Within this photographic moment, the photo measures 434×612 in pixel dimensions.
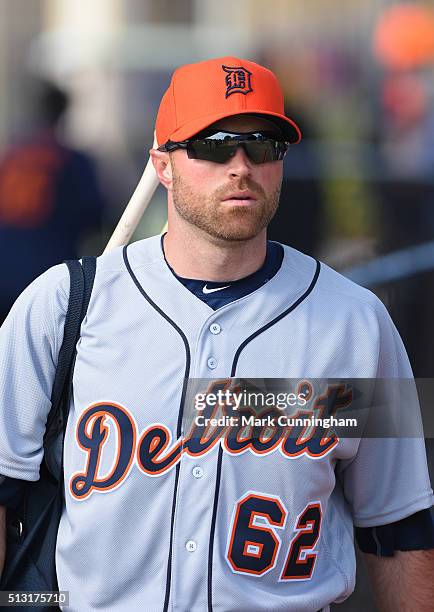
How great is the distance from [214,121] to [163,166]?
0.23 m

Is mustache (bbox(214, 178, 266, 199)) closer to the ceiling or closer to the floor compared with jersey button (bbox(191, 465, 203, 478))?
closer to the ceiling

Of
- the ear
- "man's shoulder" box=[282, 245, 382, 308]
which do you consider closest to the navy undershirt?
"man's shoulder" box=[282, 245, 382, 308]

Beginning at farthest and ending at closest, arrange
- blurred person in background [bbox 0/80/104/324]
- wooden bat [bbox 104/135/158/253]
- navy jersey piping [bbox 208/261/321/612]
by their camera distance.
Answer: blurred person in background [bbox 0/80/104/324]
wooden bat [bbox 104/135/158/253]
navy jersey piping [bbox 208/261/321/612]

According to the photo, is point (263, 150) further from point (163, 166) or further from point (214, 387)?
Answer: point (214, 387)

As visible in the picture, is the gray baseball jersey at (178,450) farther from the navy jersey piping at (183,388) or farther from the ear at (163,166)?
the ear at (163,166)

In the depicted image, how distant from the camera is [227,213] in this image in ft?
8.64

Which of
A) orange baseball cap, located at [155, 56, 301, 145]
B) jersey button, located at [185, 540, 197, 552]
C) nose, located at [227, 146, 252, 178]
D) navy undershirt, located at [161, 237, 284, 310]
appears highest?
orange baseball cap, located at [155, 56, 301, 145]

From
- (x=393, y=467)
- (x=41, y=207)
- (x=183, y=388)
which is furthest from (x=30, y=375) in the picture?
(x=41, y=207)

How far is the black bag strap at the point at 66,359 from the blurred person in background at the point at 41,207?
3.11m

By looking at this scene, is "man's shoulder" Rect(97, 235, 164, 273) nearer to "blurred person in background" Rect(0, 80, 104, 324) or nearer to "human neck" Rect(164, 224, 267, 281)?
"human neck" Rect(164, 224, 267, 281)

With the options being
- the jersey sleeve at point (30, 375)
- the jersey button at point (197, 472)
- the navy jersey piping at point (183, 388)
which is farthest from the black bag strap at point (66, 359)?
the jersey button at point (197, 472)

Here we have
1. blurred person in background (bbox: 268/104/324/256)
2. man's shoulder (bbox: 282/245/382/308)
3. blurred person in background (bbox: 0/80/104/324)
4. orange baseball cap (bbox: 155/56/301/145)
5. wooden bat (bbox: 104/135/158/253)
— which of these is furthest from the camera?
blurred person in background (bbox: 268/104/324/256)

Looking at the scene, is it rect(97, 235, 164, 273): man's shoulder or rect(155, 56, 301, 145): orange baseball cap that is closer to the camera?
rect(155, 56, 301, 145): orange baseball cap

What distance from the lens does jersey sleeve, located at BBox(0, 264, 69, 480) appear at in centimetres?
267
